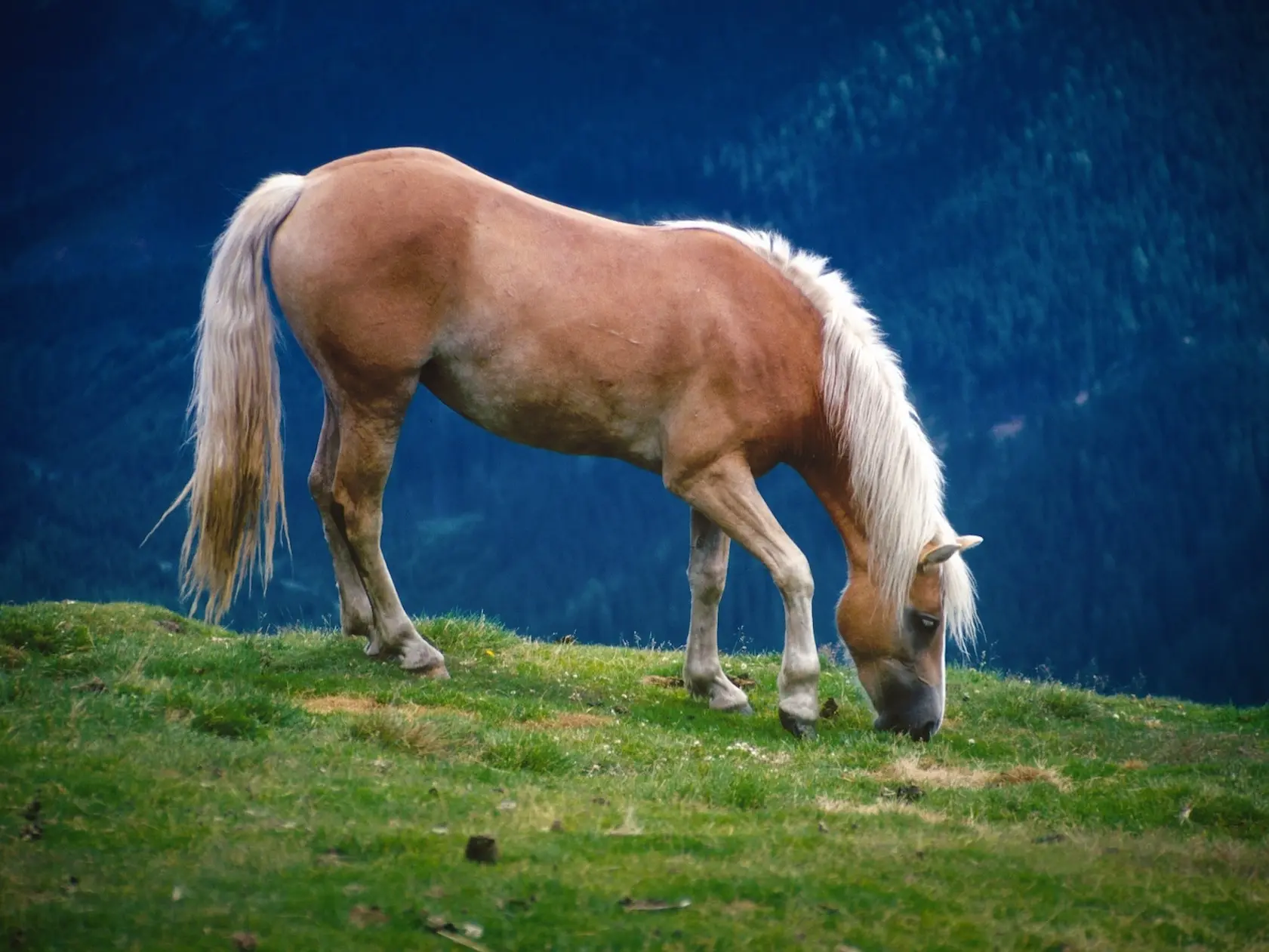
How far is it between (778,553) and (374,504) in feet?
7.77

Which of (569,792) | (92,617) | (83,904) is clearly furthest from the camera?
(92,617)

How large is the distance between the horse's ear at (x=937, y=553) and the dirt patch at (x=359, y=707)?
2.69 meters

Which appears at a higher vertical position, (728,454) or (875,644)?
(728,454)

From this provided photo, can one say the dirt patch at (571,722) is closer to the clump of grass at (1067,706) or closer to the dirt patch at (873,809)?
the dirt patch at (873,809)

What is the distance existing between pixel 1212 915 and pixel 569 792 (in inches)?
94.6

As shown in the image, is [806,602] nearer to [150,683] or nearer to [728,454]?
[728,454]

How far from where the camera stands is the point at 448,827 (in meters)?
4.46

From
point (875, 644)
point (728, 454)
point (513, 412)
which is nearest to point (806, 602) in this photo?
point (875, 644)

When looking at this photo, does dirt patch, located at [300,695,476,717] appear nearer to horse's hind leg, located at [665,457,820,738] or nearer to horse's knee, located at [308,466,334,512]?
horse's knee, located at [308,466,334,512]

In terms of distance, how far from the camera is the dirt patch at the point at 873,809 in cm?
546

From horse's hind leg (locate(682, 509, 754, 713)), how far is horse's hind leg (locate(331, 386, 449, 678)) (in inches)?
62.5

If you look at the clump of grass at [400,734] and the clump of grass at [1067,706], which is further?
the clump of grass at [1067,706]

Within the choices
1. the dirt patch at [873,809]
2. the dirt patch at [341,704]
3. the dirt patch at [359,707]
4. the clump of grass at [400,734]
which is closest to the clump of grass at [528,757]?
the clump of grass at [400,734]

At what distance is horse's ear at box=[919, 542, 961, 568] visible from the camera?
7391 mm
